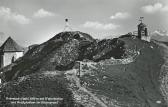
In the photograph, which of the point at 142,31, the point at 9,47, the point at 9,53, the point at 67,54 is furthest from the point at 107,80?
the point at 9,47

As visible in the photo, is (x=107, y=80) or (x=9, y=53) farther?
(x=9, y=53)

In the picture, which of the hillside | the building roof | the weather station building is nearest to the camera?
the hillside

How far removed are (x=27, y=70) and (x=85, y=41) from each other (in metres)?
15.4

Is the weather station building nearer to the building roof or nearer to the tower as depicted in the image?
the building roof

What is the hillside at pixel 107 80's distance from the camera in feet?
112

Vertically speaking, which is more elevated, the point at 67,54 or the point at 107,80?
the point at 67,54

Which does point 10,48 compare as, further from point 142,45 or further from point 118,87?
point 118,87

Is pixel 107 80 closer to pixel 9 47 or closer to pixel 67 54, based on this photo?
pixel 67 54

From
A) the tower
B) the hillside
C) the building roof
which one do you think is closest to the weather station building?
the building roof

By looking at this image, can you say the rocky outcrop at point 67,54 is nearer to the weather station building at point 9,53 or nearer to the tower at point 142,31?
the tower at point 142,31

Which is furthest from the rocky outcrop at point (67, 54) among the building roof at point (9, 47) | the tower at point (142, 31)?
the building roof at point (9, 47)

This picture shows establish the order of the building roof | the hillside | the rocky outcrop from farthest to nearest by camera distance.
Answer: the building roof, the rocky outcrop, the hillside

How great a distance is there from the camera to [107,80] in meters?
38.2

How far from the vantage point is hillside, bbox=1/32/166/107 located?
34.2 metres
